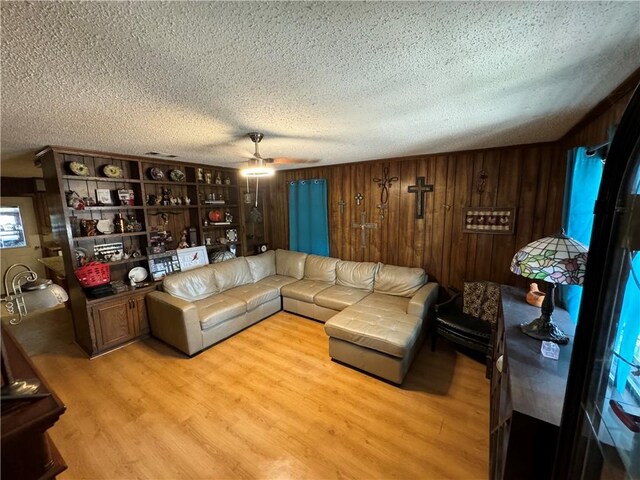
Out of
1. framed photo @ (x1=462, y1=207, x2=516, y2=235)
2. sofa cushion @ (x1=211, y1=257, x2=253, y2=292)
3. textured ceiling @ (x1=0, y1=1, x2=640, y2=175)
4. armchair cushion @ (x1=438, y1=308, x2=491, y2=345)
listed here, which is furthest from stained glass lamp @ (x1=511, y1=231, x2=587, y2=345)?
sofa cushion @ (x1=211, y1=257, x2=253, y2=292)

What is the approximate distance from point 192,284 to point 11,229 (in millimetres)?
5205

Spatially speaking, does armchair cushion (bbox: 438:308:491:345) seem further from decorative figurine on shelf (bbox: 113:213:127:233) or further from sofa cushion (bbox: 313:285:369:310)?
decorative figurine on shelf (bbox: 113:213:127:233)

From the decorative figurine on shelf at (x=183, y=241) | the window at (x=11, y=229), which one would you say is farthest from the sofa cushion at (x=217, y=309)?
the window at (x=11, y=229)

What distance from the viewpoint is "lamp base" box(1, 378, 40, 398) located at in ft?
2.93

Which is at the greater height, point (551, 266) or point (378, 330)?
point (551, 266)

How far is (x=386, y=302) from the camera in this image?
3184 millimetres

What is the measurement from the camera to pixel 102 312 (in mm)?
2900

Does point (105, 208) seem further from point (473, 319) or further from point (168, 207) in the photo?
point (473, 319)

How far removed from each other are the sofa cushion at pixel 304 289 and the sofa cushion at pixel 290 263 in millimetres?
291

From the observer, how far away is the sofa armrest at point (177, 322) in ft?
9.08

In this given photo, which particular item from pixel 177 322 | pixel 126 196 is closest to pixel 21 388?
pixel 177 322

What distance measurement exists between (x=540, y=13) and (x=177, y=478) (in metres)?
2.87

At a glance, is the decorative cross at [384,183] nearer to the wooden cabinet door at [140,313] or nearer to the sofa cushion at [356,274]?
the sofa cushion at [356,274]

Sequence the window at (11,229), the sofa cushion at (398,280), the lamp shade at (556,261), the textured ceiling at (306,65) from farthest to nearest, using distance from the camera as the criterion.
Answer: the window at (11,229)
the sofa cushion at (398,280)
the lamp shade at (556,261)
the textured ceiling at (306,65)
